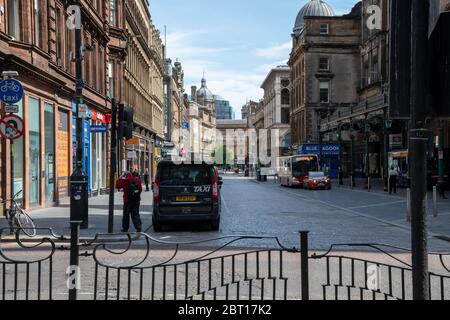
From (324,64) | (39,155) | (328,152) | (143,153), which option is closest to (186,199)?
(39,155)

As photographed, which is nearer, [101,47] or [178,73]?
[101,47]

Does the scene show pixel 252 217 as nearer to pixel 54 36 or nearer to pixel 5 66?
A: pixel 5 66

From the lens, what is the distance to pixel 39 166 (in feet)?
68.8

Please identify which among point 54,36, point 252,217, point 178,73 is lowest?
point 252,217

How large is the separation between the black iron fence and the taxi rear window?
13.8ft

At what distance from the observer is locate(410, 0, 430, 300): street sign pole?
12.1 feet

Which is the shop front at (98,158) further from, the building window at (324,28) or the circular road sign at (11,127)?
the building window at (324,28)

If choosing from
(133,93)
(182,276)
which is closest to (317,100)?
(133,93)

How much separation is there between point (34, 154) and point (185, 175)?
7.71m

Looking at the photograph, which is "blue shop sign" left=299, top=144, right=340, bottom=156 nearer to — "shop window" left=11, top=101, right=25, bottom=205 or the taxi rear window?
"shop window" left=11, top=101, right=25, bottom=205

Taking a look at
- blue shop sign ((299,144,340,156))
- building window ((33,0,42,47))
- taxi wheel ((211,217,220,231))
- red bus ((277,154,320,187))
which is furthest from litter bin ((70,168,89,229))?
blue shop sign ((299,144,340,156))

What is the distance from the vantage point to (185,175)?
15688 millimetres
